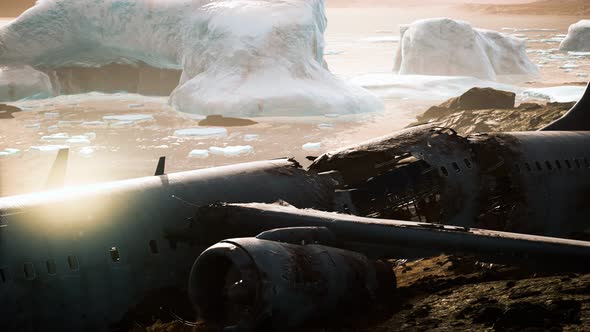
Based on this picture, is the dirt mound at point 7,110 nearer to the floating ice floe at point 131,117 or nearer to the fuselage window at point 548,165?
the floating ice floe at point 131,117

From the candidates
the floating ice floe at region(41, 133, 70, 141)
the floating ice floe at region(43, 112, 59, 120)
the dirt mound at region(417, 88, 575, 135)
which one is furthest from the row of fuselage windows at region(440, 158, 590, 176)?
the floating ice floe at region(43, 112, 59, 120)

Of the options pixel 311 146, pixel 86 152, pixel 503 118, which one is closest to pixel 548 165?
pixel 503 118

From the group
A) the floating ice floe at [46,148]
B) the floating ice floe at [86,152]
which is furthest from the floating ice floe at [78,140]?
the floating ice floe at [46,148]

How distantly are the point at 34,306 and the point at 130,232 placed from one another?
2.03m

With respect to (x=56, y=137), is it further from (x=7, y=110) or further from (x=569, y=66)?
(x=569, y=66)

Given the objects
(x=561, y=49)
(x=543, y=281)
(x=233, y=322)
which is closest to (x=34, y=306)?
(x=233, y=322)

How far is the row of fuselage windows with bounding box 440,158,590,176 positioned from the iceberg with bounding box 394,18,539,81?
186ft

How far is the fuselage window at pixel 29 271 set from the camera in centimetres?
1147

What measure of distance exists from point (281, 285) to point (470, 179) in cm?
726

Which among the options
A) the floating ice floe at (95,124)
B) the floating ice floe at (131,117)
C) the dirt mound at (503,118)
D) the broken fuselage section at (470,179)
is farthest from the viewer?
the floating ice floe at (131,117)

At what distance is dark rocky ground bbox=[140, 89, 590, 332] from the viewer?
11.2m

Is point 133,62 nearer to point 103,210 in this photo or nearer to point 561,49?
point 103,210

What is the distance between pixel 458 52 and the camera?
73.8m

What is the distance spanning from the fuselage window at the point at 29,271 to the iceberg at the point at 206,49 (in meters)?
39.7
